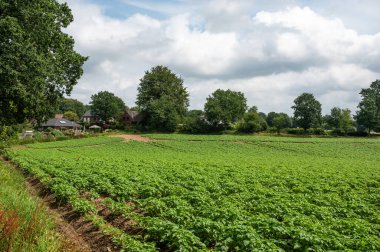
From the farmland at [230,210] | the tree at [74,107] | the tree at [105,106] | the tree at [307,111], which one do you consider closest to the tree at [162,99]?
the tree at [105,106]

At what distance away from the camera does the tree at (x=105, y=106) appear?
371ft

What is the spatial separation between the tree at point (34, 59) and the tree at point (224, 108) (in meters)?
56.4

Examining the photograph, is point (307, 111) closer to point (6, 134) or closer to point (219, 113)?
point (219, 113)

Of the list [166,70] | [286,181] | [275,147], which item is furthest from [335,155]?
[166,70]

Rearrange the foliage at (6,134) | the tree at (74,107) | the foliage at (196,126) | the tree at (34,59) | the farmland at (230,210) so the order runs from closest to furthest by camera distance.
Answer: the farmland at (230,210), the foliage at (6,134), the tree at (34,59), the foliage at (196,126), the tree at (74,107)

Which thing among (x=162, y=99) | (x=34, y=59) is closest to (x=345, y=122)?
(x=162, y=99)

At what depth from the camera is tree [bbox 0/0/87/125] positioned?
→ 21125mm

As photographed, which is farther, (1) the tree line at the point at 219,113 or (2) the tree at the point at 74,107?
(2) the tree at the point at 74,107

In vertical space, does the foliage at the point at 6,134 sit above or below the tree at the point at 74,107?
below

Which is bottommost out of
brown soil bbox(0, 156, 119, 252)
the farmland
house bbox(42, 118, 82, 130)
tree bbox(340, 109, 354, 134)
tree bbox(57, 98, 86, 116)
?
brown soil bbox(0, 156, 119, 252)

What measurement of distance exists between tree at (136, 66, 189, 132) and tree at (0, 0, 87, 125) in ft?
174

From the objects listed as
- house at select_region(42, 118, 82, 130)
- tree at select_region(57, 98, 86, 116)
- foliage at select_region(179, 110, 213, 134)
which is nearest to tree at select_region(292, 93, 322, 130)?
foliage at select_region(179, 110, 213, 134)

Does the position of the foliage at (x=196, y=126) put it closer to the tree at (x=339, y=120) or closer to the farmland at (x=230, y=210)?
the tree at (x=339, y=120)

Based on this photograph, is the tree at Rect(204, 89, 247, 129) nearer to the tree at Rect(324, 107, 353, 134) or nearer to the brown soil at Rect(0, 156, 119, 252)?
the tree at Rect(324, 107, 353, 134)
